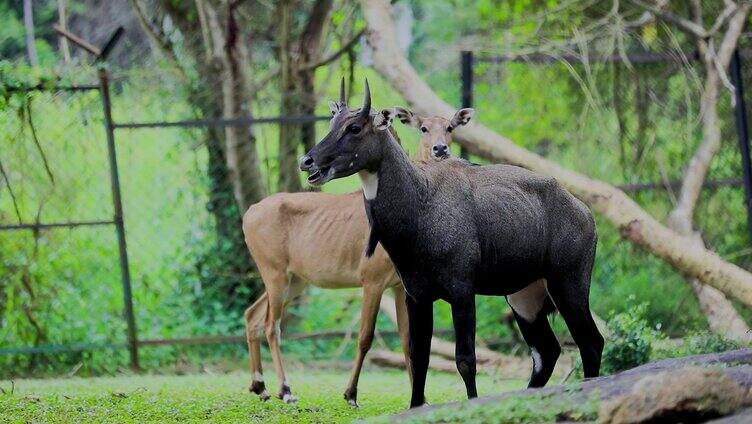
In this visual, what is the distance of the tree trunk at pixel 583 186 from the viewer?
9.99 m

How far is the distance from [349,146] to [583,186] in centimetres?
458

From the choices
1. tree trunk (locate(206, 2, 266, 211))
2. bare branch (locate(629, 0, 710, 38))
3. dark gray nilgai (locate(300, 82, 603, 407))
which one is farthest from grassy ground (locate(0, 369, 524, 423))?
bare branch (locate(629, 0, 710, 38))

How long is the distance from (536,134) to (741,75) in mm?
2269

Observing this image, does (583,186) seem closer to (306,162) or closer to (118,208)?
(118,208)

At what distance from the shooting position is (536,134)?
43.5ft

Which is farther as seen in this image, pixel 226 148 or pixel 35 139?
pixel 226 148

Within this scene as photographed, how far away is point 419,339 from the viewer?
6.86 meters

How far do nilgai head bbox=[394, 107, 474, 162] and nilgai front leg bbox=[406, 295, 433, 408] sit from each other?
217 cm

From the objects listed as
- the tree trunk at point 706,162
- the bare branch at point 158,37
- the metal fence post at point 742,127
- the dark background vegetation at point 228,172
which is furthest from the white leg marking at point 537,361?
the bare branch at point 158,37

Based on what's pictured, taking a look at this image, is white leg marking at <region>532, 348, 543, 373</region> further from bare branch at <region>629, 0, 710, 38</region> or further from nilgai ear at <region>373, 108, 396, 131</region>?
bare branch at <region>629, 0, 710, 38</region>

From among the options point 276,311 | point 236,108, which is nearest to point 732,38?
point 236,108

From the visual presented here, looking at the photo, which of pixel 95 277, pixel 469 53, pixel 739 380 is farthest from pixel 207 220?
pixel 739 380

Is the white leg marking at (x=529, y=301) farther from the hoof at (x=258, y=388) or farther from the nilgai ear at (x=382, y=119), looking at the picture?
the hoof at (x=258, y=388)

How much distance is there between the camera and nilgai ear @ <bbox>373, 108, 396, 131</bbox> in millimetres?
6602
